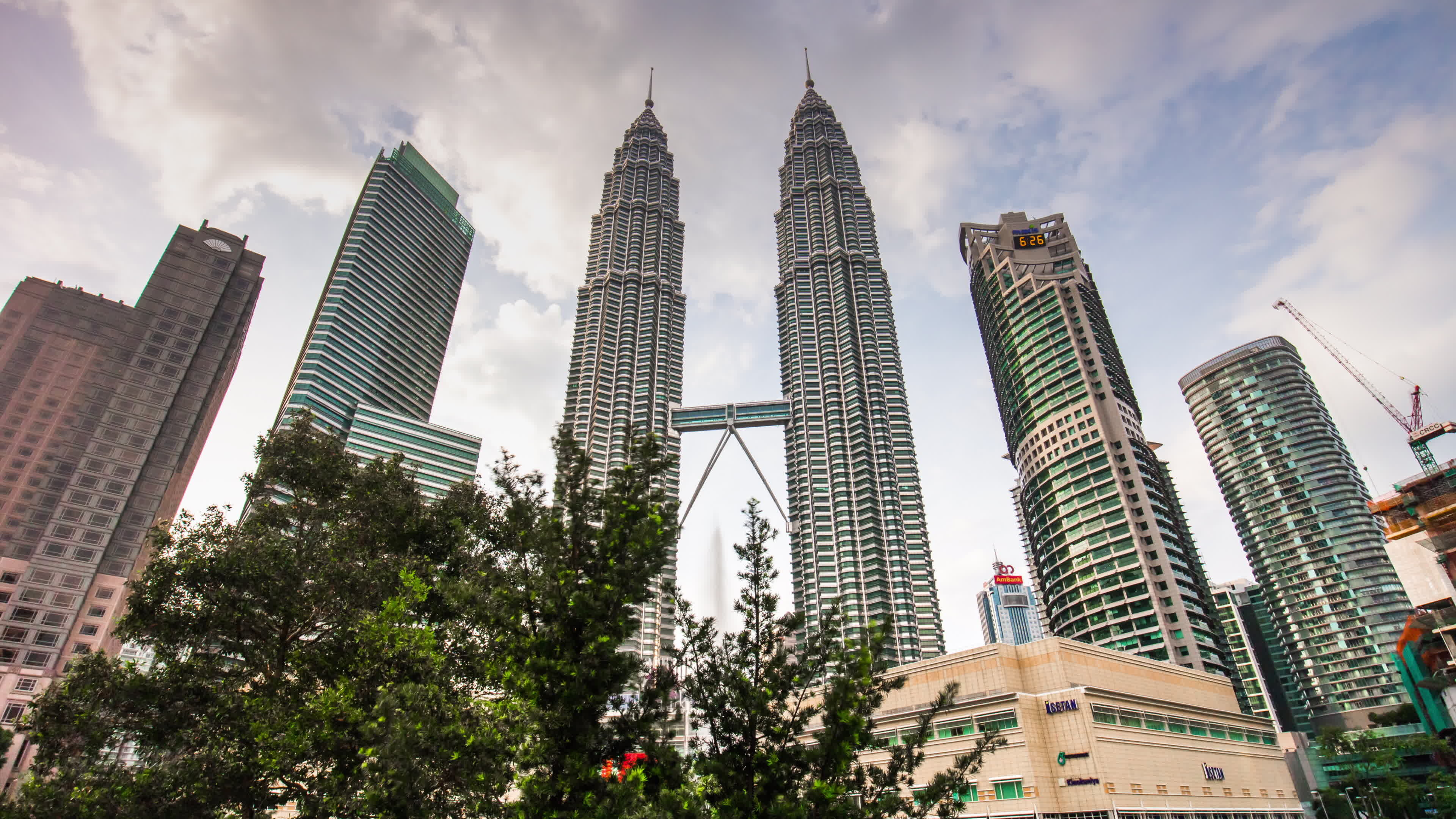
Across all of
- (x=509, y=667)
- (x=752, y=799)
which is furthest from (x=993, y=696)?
(x=509, y=667)

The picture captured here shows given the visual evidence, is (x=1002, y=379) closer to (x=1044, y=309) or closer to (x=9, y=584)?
(x=1044, y=309)

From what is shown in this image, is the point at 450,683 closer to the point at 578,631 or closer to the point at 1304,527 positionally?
the point at 578,631

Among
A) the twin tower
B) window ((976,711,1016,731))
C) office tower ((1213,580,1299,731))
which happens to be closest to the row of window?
window ((976,711,1016,731))

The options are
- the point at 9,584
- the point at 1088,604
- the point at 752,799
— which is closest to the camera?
the point at 752,799

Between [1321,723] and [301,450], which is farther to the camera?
[1321,723]

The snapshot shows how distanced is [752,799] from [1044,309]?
390 feet

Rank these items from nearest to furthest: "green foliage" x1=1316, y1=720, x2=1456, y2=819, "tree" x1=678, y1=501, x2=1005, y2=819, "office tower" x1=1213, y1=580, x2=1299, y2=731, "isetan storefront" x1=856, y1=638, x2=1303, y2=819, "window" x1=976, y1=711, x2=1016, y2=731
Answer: "tree" x1=678, y1=501, x2=1005, y2=819, "isetan storefront" x1=856, y1=638, x2=1303, y2=819, "window" x1=976, y1=711, x2=1016, y2=731, "green foliage" x1=1316, y1=720, x2=1456, y2=819, "office tower" x1=1213, y1=580, x2=1299, y2=731

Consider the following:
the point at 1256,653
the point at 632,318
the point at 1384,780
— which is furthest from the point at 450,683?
the point at 1256,653

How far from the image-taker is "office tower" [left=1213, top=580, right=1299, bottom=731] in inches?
4980

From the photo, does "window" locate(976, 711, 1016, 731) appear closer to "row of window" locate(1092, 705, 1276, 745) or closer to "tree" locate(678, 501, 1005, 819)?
"row of window" locate(1092, 705, 1276, 745)

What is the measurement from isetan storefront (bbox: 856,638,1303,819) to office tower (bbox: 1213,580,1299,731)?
9609 centimetres

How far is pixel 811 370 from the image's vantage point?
144 m

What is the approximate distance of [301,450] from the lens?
70.7 ft

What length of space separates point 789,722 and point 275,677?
46.7ft
